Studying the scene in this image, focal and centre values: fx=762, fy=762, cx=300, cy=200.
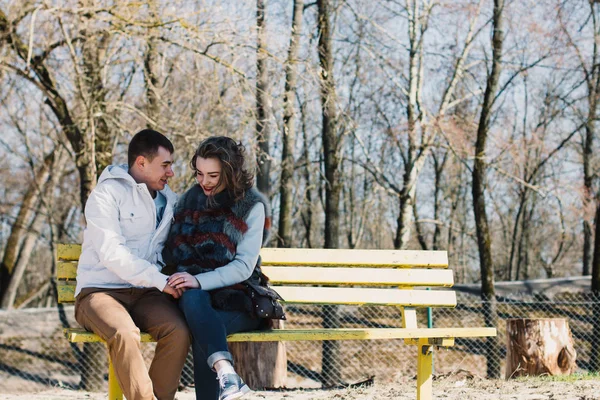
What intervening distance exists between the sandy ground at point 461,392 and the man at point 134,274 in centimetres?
194

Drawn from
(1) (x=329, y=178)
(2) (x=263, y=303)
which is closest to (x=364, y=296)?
(2) (x=263, y=303)

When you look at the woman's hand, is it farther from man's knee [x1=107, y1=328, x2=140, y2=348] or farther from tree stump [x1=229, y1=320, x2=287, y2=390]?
tree stump [x1=229, y1=320, x2=287, y2=390]

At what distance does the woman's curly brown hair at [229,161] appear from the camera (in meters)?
3.95

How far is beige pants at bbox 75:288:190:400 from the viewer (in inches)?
135

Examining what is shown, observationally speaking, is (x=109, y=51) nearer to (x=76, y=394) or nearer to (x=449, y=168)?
(x=76, y=394)

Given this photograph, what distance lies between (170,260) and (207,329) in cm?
62

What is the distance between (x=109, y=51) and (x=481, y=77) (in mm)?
9774

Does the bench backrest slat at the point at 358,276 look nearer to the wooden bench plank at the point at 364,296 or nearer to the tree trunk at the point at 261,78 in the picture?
the wooden bench plank at the point at 364,296

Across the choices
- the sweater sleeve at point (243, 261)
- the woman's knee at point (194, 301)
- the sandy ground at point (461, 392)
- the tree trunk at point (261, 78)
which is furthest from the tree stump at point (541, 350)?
the woman's knee at point (194, 301)

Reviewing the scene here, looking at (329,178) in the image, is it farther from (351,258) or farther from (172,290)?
(172,290)

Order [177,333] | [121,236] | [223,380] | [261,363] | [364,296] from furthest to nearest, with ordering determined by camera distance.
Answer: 1. [261,363]
2. [364,296]
3. [121,236]
4. [177,333]
5. [223,380]

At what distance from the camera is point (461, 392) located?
5.44 meters

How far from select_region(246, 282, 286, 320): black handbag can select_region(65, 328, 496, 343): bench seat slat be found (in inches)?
3.5

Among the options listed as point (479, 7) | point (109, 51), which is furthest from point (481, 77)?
point (109, 51)
